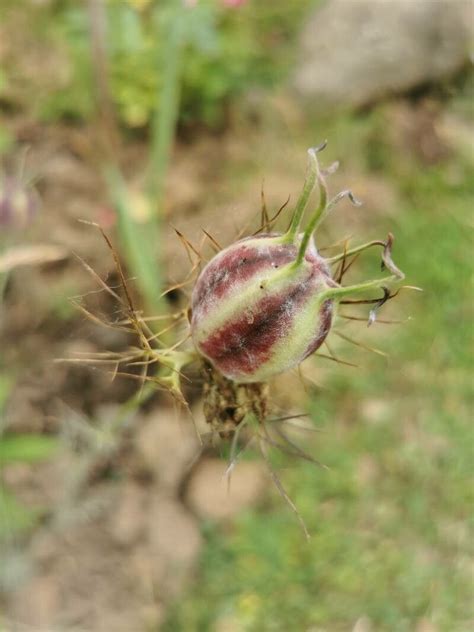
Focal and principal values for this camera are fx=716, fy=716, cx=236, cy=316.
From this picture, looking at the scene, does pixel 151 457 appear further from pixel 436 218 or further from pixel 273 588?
pixel 436 218

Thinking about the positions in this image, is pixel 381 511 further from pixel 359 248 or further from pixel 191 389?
pixel 359 248

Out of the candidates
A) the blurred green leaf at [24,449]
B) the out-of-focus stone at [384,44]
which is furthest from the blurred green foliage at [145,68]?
the blurred green leaf at [24,449]

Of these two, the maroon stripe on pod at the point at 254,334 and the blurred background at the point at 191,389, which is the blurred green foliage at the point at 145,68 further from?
the maroon stripe on pod at the point at 254,334

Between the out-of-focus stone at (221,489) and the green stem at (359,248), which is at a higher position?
the green stem at (359,248)

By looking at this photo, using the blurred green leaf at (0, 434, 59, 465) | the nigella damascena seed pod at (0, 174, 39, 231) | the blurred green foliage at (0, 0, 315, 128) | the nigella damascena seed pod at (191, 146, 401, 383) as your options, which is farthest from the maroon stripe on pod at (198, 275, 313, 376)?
the blurred green foliage at (0, 0, 315, 128)

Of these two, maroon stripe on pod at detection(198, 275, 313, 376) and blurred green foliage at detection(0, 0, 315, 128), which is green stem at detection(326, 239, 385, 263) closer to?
maroon stripe on pod at detection(198, 275, 313, 376)

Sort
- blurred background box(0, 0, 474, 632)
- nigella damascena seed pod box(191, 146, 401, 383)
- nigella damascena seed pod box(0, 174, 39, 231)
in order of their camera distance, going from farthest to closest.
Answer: blurred background box(0, 0, 474, 632), nigella damascena seed pod box(0, 174, 39, 231), nigella damascena seed pod box(191, 146, 401, 383)

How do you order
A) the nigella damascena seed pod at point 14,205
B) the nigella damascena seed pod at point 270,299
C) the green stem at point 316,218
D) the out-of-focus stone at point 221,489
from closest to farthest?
the green stem at point 316,218
the nigella damascena seed pod at point 270,299
the nigella damascena seed pod at point 14,205
the out-of-focus stone at point 221,489

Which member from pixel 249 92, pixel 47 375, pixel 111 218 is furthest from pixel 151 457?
pixel 249 92
